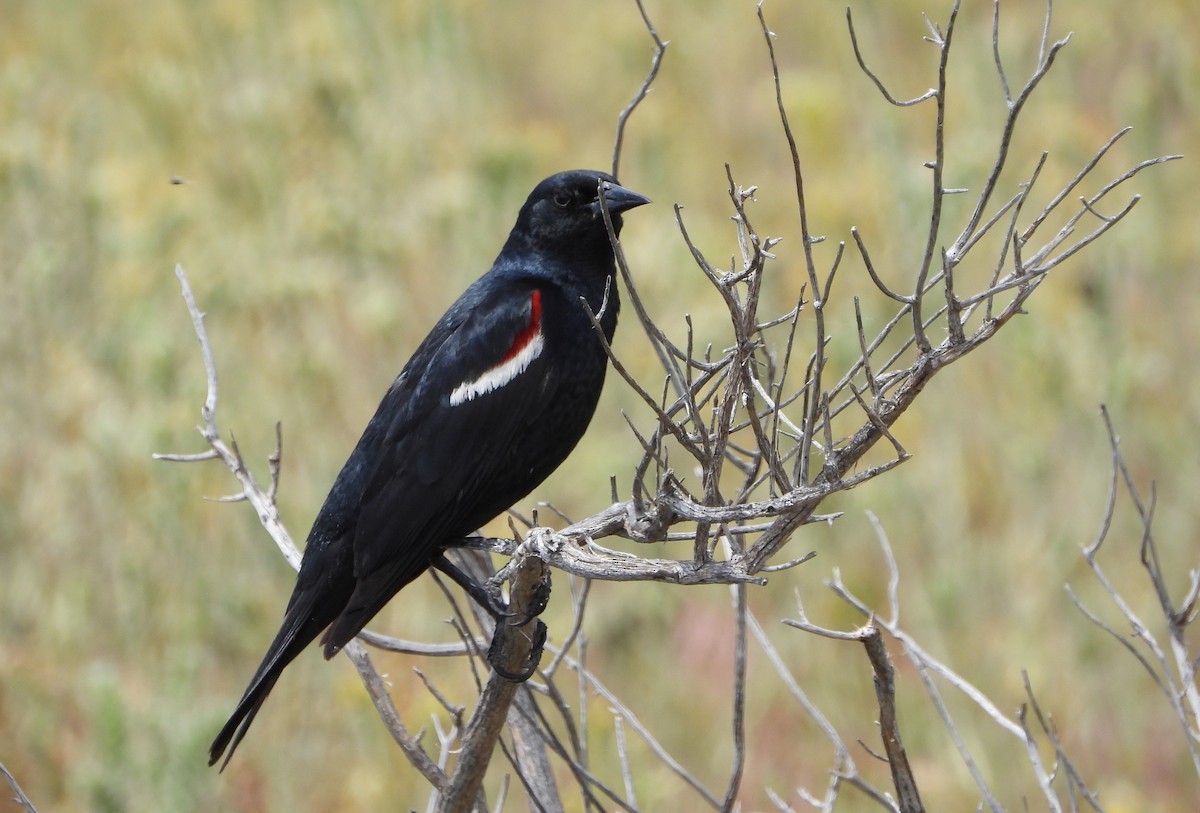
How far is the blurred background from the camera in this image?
4.22 metres

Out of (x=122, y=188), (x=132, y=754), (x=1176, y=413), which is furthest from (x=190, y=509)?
(x=1176, y=413)

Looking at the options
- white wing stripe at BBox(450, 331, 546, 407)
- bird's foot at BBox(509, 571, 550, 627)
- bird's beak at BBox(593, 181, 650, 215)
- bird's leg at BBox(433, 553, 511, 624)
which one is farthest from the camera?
bird's beak at BBox(593, 181, 650, 215)

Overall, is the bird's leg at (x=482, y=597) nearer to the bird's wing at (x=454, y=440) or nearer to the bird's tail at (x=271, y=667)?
the bird's wing at (x=454, y=440)

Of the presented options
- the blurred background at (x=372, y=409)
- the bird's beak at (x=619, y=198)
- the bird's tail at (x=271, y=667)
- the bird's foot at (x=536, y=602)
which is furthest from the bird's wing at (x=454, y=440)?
the blurred background at (x=372, y=409)

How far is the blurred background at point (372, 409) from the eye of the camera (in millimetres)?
4219

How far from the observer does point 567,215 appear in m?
3.20

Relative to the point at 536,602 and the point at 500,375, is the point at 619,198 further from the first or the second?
the point at 536,602

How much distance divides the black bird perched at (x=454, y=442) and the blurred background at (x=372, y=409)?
3.57 feet

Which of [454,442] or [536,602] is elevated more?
[454,442]

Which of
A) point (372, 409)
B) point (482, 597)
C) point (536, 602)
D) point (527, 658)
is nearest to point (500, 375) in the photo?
point (482, 597)

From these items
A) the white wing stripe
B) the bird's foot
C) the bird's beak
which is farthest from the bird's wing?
the bird's foot

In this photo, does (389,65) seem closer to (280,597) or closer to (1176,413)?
(280,597)

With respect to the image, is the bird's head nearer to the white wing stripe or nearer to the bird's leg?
the white wing stripe

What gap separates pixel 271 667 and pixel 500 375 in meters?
0.80
